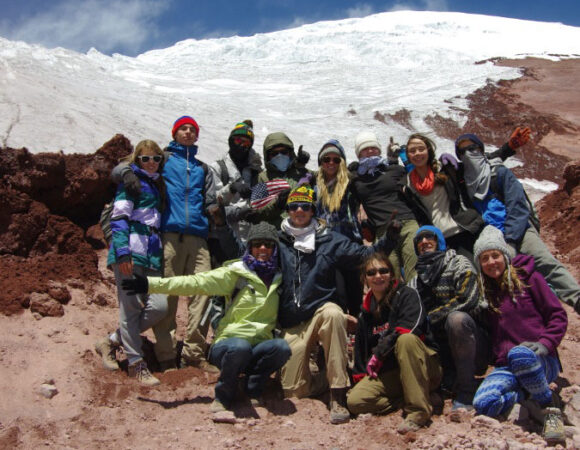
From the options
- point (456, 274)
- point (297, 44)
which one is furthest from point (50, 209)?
point (297, 44)

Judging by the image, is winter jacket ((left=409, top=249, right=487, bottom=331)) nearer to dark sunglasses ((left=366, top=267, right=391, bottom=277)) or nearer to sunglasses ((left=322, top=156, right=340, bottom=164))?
dark sunglasses ((left=366, top=267, right=391, bottom=277))

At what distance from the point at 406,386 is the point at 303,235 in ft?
4.48

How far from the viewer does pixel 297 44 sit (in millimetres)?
49062

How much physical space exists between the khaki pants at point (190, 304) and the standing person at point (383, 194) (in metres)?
1.48

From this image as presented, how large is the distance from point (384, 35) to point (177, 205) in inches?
1883

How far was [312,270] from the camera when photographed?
420 cm

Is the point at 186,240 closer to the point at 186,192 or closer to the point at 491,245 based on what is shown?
the point at 186,192

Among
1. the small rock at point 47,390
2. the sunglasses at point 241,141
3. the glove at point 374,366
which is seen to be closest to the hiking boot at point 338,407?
the glove at point 374,366

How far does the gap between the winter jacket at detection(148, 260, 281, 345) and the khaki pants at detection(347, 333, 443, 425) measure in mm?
800

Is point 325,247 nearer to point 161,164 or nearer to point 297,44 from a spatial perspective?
point 161,164

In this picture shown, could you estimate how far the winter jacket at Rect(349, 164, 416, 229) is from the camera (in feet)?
15.5

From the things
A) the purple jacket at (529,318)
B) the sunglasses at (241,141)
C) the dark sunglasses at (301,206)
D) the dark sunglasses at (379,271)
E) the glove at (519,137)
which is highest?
the glove at (519,137)

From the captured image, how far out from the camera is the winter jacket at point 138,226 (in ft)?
13.7

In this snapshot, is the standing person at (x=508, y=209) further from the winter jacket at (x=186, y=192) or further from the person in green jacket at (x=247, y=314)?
the winter jacket at (x=186, y=192)
